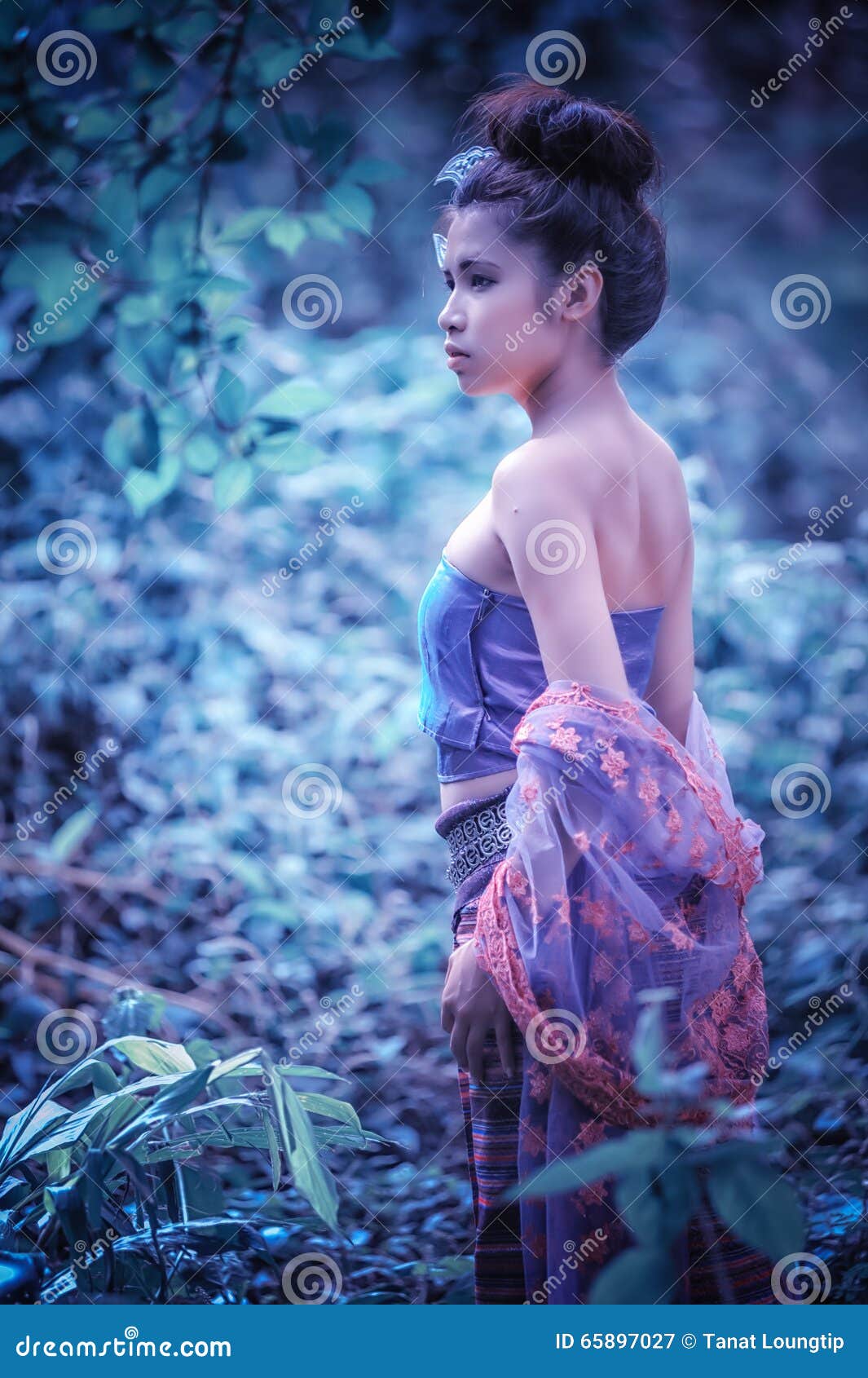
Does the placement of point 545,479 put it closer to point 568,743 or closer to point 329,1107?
point 568,743

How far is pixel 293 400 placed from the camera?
2.11 metres

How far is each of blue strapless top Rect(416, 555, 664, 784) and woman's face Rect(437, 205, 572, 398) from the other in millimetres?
199

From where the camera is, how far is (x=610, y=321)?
123 cm

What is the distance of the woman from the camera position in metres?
1.08

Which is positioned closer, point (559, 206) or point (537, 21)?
point (559, 206)

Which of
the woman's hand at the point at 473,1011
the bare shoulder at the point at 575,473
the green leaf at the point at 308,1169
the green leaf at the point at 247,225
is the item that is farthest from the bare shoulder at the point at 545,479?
the green leaf at the point at 247,225

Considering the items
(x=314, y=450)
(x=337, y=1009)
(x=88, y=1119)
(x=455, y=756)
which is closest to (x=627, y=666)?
(x=455, y=756)

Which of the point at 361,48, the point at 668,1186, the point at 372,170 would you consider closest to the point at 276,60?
the point at 361,48

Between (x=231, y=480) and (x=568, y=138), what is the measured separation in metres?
0.92

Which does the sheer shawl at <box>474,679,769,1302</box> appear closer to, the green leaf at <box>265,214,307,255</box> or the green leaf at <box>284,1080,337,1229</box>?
the green leaf at <box>284,1080,337,1229</box>

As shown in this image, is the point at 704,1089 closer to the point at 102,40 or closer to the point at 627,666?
the point at 627,666

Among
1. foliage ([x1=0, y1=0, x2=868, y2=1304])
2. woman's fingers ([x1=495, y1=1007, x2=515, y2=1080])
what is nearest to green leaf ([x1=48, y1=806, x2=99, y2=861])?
foliage ([x1=0, y1=0, x2=868, y2=1304])

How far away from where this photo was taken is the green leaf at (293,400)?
2.09m

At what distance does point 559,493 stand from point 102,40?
57.3 inches
